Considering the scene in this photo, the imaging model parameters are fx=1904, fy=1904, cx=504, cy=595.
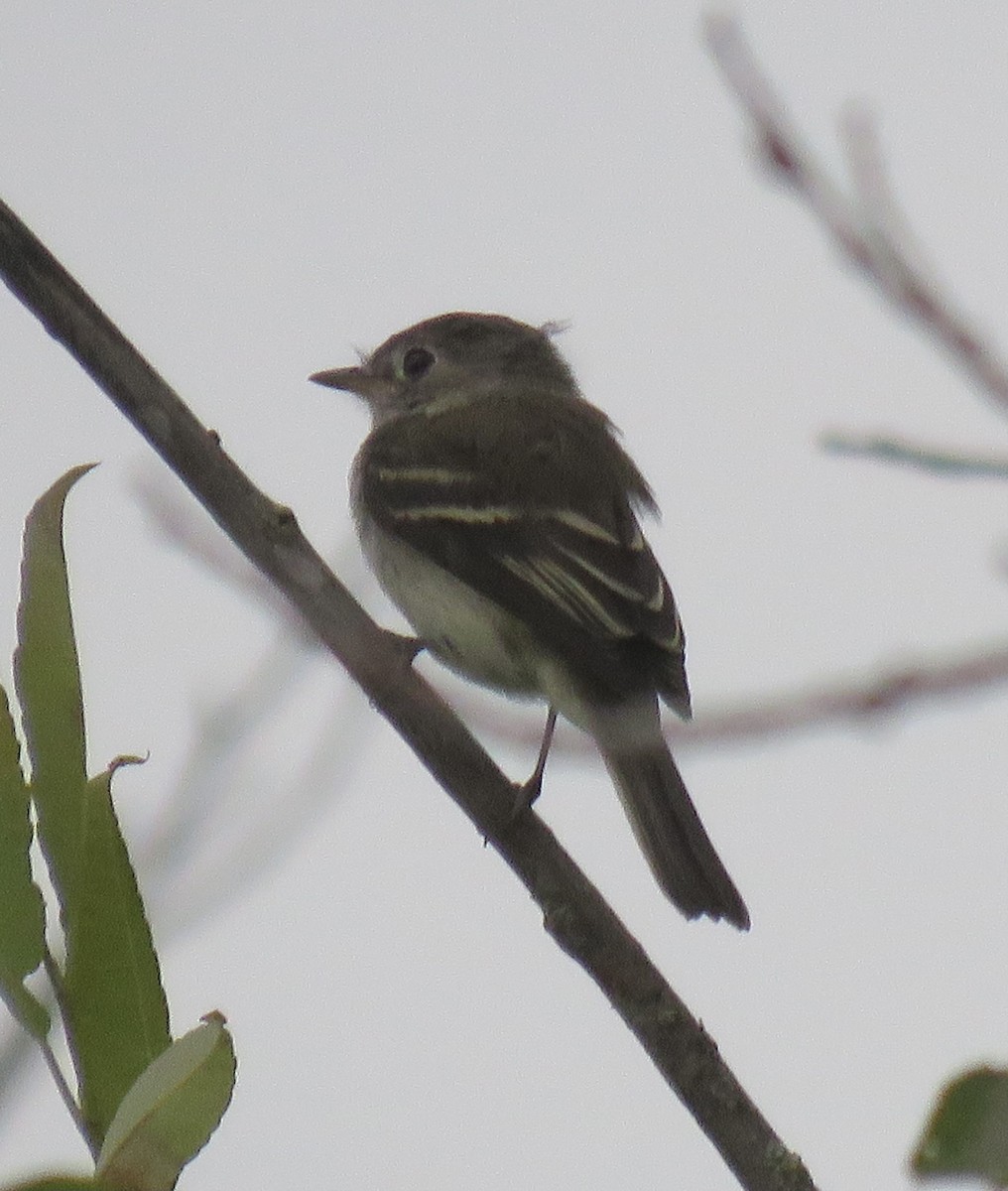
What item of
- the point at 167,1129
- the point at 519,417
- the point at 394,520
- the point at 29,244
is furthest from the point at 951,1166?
the point at 519,417

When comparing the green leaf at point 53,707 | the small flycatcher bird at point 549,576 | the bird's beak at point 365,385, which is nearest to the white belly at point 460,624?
the small flycatcher bird at point 549,576

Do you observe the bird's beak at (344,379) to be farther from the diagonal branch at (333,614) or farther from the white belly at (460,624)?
the diagonal branch at (333,614)

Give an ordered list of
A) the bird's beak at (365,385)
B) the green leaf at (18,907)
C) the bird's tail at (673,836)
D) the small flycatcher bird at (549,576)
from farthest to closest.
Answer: the bird's beak at (365,385) < the small flycatcher bird at (549,576) < the bird's tail at (673,836) < the green leaf at (18,907)

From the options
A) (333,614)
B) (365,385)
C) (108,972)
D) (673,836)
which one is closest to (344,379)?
(365,385)

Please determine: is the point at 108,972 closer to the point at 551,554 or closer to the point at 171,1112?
the point at 171,1112

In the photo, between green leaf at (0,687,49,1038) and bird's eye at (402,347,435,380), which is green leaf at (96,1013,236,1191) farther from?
bird's eye at (402,347,435,380)
